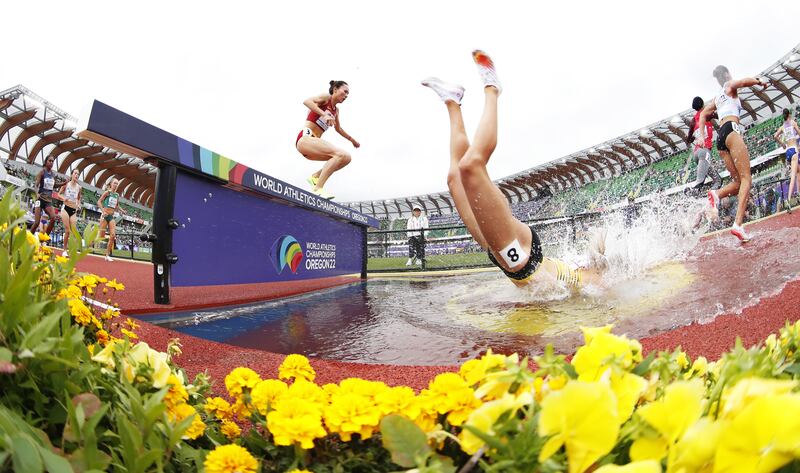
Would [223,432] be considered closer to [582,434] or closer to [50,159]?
[582,434]

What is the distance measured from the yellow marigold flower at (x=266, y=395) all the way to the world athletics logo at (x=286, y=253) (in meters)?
4.18

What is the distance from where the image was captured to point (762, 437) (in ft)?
1.16

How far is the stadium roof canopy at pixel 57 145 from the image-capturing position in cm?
2376

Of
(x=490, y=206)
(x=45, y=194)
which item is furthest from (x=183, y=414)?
(x=45, y=194)

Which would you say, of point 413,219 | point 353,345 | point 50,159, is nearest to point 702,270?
point 353,345

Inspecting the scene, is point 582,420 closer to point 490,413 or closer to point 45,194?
point 490,413

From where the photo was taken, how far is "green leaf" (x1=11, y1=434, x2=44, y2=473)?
0.42 m

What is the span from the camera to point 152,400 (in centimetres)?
57

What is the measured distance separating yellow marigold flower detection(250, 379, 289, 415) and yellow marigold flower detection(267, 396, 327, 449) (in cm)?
13

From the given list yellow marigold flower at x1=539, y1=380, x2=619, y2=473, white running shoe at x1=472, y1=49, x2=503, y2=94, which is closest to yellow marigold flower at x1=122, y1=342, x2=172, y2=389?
yellow marigold flower at x1=539, y1=380, x2=619, y2=473

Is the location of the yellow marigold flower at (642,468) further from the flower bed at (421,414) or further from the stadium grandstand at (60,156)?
the stadium grandstand at (60,156)

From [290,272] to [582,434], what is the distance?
16.7 feet

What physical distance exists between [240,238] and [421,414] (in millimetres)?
3973

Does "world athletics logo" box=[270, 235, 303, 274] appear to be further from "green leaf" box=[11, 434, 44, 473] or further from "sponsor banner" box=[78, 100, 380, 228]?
"green leaf" box=[11, 434, 44, 473]
